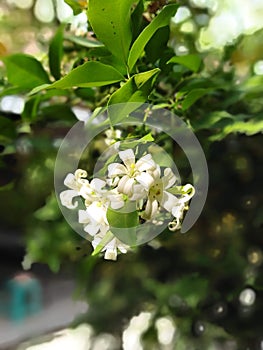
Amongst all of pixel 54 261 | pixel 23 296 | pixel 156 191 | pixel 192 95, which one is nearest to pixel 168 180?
pixel 156 191

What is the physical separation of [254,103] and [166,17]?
7.1 inches

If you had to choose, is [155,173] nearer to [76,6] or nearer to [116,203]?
[116,203]

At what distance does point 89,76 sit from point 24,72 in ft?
0.44

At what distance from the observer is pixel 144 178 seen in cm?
29

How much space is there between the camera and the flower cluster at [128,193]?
0.29 m

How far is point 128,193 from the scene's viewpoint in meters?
0.29

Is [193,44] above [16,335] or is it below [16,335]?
above

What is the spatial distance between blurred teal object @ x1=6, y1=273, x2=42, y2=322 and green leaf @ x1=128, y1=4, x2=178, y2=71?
0.33 metres

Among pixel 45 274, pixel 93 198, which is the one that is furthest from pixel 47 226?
pixel 93 198

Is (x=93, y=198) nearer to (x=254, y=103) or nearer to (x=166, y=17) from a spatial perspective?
(x=166, y=17)

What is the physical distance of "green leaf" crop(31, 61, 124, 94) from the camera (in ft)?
1.01

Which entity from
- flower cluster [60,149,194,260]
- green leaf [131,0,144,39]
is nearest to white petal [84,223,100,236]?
flower cluster [60,149,194,260]

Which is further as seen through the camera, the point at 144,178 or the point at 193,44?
the point at 193,44

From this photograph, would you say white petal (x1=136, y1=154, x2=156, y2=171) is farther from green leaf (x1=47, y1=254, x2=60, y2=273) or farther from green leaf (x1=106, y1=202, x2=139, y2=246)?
green leaf (x1=47, y1=254, x2=60, y2=273)
